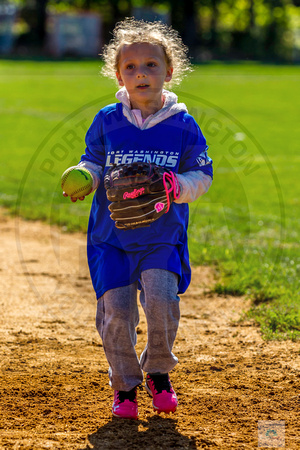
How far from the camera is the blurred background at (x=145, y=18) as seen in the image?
121ft

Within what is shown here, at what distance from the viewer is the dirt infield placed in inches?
111

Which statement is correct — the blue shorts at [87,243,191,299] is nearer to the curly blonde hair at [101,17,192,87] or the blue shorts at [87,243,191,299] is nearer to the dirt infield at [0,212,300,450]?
the dirt infield at [0,212,300,450]

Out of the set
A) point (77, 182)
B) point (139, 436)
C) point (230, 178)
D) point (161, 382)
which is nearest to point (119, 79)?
point (77, 182)

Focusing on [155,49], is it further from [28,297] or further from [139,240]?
[28,297]

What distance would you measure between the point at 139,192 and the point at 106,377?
3.99ft

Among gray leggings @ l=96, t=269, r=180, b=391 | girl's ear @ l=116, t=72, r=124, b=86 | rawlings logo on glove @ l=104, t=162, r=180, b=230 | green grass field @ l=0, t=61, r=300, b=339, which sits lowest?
green grass field @ l=0, t=61, r=300, b=339

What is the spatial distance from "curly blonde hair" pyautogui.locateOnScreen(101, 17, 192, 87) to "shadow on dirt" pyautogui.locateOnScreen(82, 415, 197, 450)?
1.74 meters

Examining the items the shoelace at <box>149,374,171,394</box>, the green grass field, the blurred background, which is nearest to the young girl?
the shoelace at <box>149,374,171,394</box>

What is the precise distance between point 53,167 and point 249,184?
3.16m

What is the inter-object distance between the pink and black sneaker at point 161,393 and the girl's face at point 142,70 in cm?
137

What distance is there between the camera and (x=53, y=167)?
9.97 meters

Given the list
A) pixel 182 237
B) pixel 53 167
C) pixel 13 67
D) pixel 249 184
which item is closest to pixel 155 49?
pixel 182 237

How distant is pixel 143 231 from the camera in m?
2.95

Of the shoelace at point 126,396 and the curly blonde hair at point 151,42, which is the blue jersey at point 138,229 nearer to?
the curly blonde hair at point 151,42
